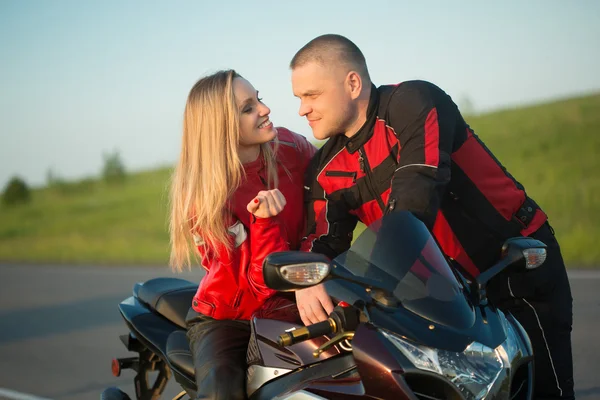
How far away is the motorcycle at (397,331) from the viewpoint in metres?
2.21

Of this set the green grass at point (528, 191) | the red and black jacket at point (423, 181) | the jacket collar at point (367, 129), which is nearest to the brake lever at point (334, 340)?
the red and black jacket at point (423, 181)

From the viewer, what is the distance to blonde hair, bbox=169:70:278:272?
3.32 m

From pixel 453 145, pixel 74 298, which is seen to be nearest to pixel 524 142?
pixel 74 298

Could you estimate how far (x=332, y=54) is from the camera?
11.7 ft

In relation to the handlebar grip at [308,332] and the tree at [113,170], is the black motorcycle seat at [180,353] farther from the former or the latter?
the tree at [113,170]

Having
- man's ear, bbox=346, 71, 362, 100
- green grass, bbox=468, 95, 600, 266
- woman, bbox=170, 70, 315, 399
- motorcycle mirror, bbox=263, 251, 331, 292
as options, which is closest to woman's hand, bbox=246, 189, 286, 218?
woman, bbox=170, 70, 315, 399

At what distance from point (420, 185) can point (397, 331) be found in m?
0.78

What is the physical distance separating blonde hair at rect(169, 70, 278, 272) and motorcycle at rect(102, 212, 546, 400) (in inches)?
27.6

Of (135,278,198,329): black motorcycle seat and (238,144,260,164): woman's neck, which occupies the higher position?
(238,144,260,164): woman's neck

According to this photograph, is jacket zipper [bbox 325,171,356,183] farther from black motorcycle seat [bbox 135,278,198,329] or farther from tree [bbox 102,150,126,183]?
tree [bbox 102,150,126,183]

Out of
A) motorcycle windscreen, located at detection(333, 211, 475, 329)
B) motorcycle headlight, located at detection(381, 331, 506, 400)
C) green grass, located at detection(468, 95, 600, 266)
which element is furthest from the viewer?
green grass, located at detection(468, 95, 600, 266)

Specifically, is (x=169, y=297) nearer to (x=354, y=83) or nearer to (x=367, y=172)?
(x=367, y=172)

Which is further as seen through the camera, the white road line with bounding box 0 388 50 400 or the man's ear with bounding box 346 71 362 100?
the white road line with bounding box 0 388 50 400

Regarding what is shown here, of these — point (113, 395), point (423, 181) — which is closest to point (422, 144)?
point (423, 181)
